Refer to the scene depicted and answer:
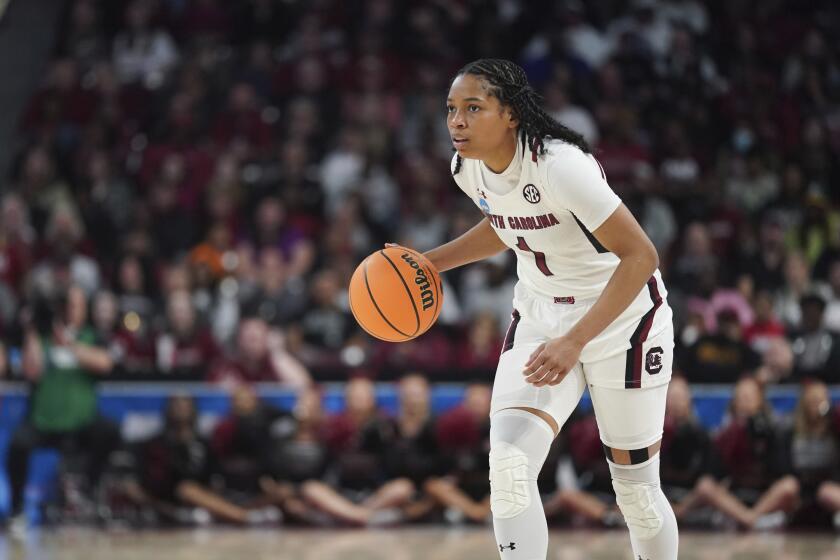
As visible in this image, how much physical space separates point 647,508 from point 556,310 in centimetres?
80

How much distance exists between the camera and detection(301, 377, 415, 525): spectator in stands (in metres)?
8.94

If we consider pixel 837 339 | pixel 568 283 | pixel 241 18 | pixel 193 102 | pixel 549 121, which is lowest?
pixel 837 339

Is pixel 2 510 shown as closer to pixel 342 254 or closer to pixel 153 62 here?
pixel 342 254

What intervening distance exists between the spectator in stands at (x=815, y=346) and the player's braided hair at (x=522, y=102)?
205 inches

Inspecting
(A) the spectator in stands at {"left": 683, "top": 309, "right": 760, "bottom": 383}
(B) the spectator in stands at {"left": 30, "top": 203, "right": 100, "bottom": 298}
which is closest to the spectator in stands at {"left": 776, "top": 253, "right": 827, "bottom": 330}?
(A) the spectator in stands at {"left": 683, "top": 309, "right": 760, "bottom": 383}

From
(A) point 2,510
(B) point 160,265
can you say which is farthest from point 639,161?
(A) point 2,510

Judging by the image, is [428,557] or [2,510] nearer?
[428,557]

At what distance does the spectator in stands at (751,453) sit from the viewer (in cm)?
870

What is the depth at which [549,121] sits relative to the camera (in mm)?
Result: 4391

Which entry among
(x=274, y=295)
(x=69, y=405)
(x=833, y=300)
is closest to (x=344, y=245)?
(x=274, y=295)

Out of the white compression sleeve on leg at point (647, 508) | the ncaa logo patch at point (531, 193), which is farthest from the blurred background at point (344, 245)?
the ncaa logo patch at point (531, 193)

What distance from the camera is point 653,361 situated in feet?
14.5

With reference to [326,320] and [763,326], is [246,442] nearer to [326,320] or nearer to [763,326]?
[326,320]

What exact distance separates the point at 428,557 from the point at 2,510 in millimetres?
3503
